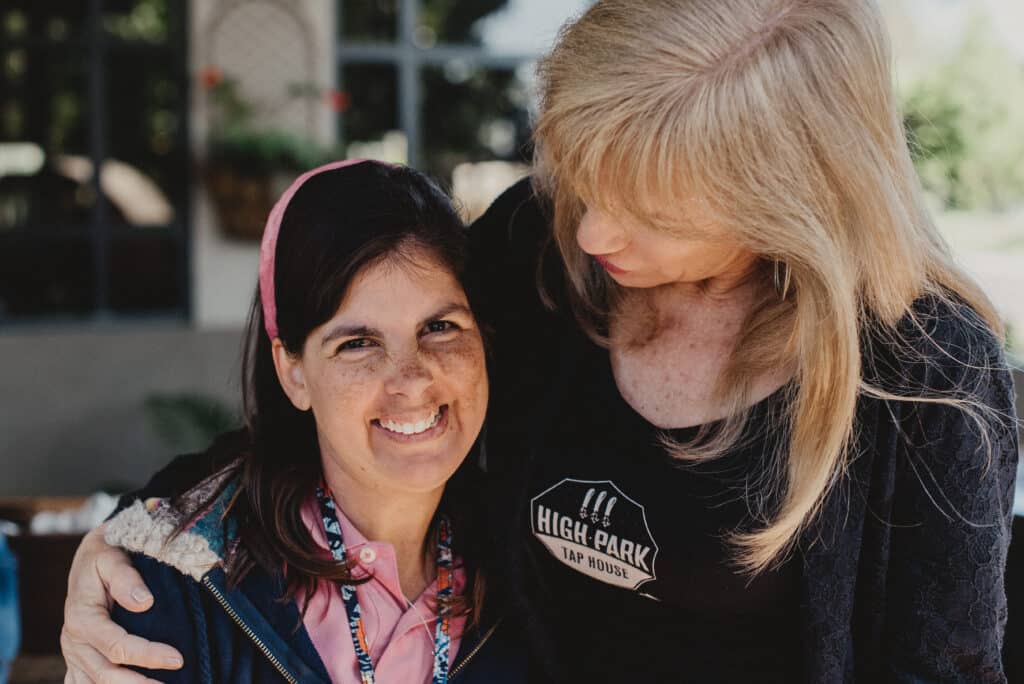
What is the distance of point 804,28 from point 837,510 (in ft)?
1.93

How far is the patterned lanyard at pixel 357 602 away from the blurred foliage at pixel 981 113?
4.34 meters

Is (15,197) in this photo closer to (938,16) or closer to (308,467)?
(308,467)

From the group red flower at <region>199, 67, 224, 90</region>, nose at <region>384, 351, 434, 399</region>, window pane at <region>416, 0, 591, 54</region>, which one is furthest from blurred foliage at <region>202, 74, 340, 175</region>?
nose at <region>384, 351, 434, 399</region>

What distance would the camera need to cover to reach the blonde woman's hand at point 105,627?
4.71 ft

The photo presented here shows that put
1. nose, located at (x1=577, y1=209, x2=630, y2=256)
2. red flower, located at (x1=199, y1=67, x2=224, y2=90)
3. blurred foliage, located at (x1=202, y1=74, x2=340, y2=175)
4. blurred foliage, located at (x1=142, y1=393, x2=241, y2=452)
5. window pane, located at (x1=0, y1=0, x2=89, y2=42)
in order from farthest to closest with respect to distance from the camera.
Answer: window pane, located at (x1=0, y1=0, x2=89, y2=42), red flower, located at (x1=199, y1=67, x2=224, y2=90), blurred foliage, located at (x1=202, y1=74, x2=340, y2=175), blurred foliage, located at (x1=142, y1=393, x2=241, y2=452), nose, located at (x1=577, y1=209, x2=630, y2=256)

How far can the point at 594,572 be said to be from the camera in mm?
1548

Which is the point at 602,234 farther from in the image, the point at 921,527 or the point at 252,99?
the point at 252,99

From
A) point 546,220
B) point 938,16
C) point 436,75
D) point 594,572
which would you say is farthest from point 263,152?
point 938,16

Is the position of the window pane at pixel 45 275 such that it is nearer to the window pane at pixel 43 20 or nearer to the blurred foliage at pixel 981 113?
the window pane at pixel 43 20

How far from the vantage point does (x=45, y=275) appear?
4.94m

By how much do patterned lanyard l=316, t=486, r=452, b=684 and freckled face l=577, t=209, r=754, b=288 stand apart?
544 millimetres

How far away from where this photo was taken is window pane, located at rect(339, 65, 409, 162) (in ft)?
16.9

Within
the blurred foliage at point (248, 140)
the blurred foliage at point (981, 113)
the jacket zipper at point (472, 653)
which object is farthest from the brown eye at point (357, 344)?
the blurred foliage at point (981, 113)

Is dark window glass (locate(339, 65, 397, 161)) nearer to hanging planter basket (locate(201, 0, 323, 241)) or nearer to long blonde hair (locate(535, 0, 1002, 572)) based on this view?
hanging planter basket (locate(201, 0, 323, 241))
